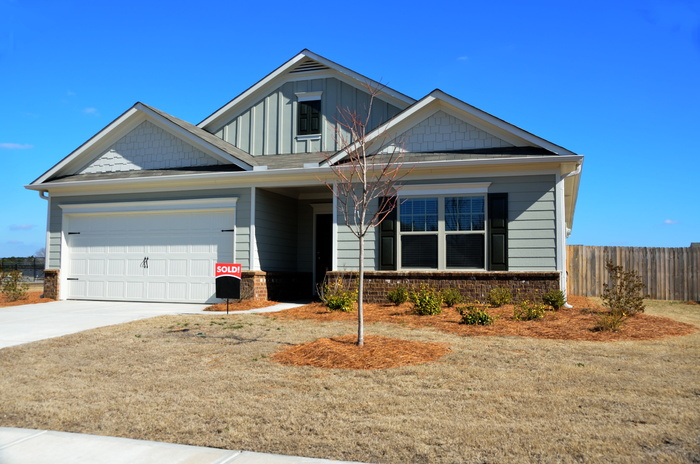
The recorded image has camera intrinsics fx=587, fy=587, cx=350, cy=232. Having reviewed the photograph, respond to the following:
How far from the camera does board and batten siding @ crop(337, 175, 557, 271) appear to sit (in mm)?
12647

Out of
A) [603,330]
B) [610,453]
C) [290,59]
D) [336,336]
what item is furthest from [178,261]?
[610,453]

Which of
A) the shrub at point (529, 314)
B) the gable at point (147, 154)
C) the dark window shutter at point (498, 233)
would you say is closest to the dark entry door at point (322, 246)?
the gable at point (147, 154)

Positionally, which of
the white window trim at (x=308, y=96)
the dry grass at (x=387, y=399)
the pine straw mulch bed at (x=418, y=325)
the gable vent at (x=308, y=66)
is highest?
the gable vent at (x=308, y=66)

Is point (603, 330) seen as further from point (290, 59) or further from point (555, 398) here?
point (290, 59)

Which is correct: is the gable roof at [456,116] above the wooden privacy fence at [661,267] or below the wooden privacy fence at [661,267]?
above

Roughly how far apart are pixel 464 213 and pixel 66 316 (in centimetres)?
872

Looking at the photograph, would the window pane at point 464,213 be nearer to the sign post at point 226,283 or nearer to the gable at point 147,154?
the sign post at point 226,283

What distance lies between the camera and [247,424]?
4.81 meters

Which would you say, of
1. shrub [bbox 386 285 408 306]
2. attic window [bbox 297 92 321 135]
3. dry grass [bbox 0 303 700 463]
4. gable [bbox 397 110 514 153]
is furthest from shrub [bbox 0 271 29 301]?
gable [bbox 397 110 514 153]

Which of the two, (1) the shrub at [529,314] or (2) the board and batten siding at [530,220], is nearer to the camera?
(1) the shrub at [529,314]

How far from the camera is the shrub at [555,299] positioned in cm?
1169

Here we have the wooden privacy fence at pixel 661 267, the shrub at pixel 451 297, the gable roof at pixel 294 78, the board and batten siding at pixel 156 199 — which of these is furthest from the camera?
the wooden privacy fence at pixel 661 267

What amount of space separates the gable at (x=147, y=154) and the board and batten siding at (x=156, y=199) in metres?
0.92

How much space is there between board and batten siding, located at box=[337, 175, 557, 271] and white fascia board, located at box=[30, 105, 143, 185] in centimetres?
939
